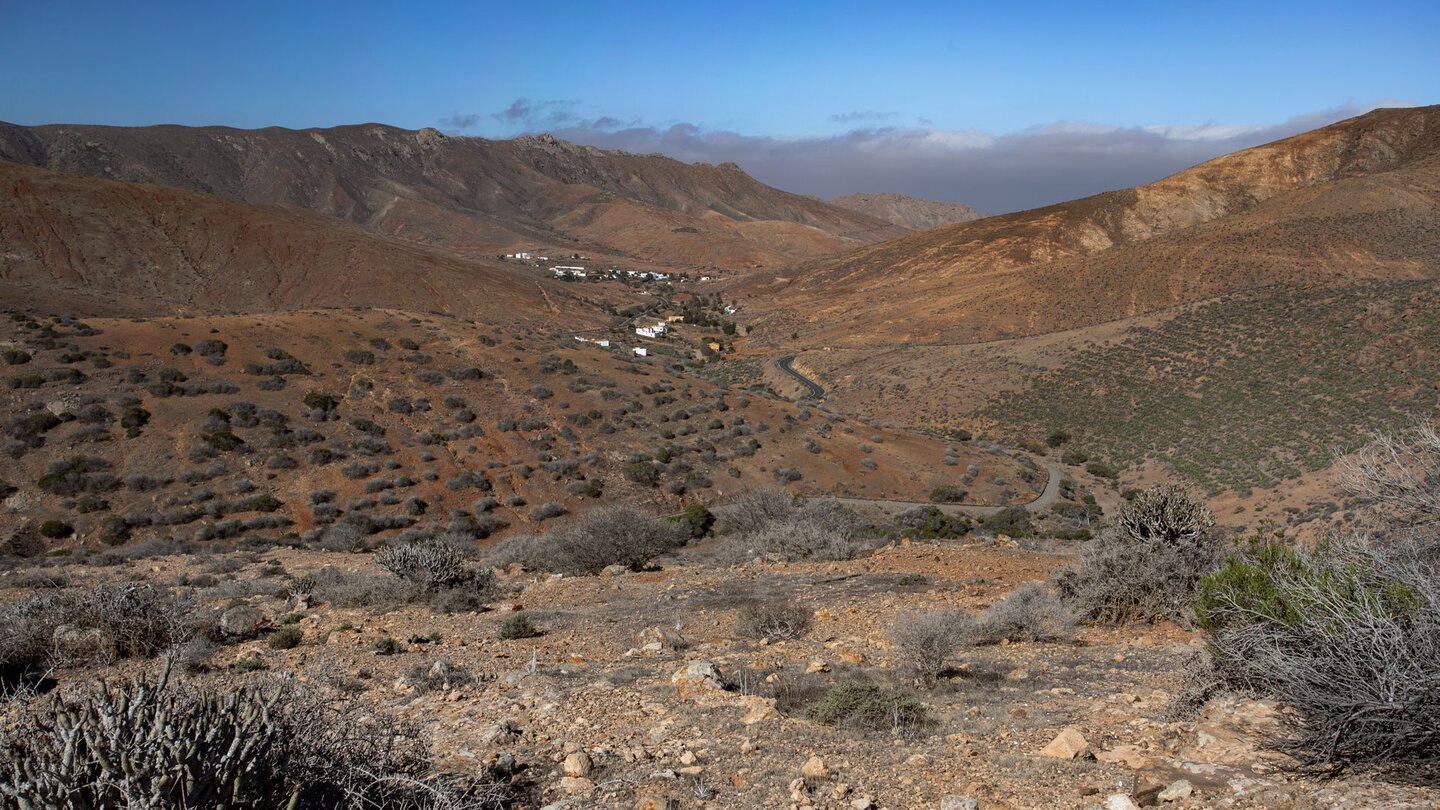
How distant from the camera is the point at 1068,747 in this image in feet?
17.7

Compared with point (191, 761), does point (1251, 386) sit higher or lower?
lower

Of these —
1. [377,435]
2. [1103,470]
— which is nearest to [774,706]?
[377,435]

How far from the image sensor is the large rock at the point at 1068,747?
5.37m

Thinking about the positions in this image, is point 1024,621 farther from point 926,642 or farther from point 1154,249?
point 1154,249

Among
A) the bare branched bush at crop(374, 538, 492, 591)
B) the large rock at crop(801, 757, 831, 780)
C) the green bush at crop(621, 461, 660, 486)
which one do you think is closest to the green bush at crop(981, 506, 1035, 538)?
the green bush at crop(621, 461, 660, 486)

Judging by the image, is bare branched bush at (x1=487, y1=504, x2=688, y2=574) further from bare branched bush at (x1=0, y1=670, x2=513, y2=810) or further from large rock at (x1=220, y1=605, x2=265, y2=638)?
bare branched bush at (x1=0, y1=670, x2=513, y2=810)

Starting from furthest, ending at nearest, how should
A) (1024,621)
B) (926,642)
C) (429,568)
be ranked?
(429,568) < (1024,621) < (926,642)

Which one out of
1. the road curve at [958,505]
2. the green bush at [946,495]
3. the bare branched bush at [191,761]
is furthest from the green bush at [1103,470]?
the bare branched bush at [191,761]

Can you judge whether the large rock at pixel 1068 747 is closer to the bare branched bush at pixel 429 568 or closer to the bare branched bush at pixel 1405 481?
the bare branched bush at pixel 1405 481

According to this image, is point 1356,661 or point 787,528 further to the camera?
point 787,528

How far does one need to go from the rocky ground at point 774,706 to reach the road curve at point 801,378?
44.5 metres

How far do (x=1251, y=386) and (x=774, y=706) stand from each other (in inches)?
1727

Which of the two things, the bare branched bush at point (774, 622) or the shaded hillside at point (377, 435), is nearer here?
the bare branched bush at point (774, 622)

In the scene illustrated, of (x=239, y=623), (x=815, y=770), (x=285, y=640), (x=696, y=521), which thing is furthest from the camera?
(x=696, y=521)
